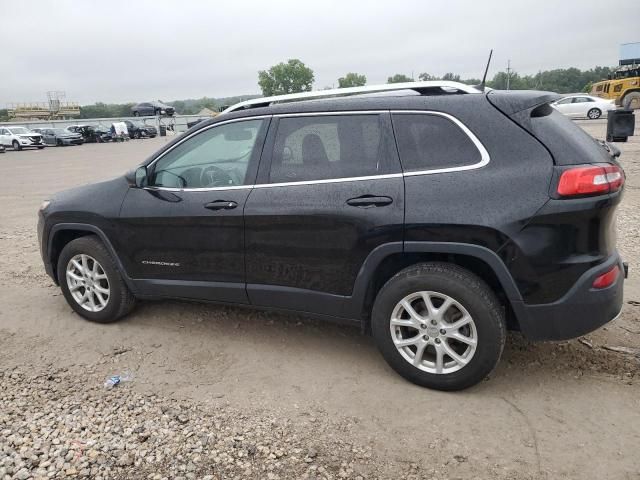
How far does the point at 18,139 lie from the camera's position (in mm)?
32188

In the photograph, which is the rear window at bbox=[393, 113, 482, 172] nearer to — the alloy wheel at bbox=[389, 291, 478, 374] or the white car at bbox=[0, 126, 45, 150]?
the alloy wheel at bbox=[389, 291, 478, 374]

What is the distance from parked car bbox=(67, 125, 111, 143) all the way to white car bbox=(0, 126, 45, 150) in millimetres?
6388

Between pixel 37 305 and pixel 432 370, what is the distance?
378 cm

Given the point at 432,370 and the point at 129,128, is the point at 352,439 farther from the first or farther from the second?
the point at 129,128

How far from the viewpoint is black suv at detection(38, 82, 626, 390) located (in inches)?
110

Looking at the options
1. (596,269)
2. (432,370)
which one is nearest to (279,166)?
(432,370)

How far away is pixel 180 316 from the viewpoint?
4410mm

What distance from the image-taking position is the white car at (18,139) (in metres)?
32.2

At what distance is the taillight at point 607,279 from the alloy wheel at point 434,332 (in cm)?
71

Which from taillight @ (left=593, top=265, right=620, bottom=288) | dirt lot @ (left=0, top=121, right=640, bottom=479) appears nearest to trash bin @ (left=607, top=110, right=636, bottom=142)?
dirt lot @ (left=0, top=121, right=640, bottom=479)

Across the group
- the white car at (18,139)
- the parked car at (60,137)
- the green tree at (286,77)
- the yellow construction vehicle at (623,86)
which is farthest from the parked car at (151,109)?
the green tree at (286,77)

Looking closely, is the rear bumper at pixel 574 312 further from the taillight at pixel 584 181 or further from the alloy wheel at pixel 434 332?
the taillight at pixel 584 181

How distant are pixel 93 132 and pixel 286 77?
74.5 m

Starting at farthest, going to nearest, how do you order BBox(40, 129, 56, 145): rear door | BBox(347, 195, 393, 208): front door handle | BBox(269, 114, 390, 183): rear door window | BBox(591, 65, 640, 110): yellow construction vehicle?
BBox(40, 129, 56, 145): rear door, BBox(591, 65, 640, 110): yellow construction vehicle, BBox(269, 114, 390, 183): rear door window, BBox(347, 195, 393, 208): front door handle
